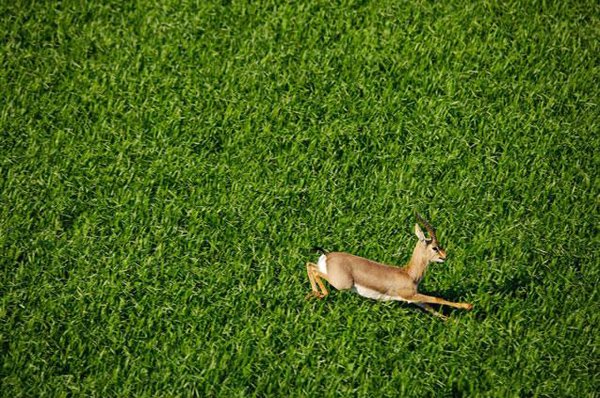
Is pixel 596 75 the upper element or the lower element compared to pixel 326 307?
upper

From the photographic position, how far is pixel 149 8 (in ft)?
26.2

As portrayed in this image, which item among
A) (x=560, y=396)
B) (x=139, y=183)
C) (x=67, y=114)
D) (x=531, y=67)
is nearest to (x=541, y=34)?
(x=531, y=67)

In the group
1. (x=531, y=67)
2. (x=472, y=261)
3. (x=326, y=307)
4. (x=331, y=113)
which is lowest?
(x=326, y=307)

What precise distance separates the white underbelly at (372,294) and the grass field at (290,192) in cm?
11

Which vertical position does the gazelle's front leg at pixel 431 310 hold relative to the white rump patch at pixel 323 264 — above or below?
below

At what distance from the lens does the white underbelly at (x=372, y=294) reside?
5.34 meters

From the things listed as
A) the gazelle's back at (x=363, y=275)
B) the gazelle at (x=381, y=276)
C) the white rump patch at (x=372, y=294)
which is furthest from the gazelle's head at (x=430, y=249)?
the white rump patch at (x=372, y=294)

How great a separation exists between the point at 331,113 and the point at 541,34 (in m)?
2.86

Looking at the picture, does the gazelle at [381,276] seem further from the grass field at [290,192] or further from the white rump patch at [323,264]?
the grass field at [290,192]

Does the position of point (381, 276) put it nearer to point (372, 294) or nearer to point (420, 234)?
point (372, 294)

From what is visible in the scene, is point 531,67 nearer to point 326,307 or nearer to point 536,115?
point 536,115

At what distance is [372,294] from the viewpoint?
17.6ft

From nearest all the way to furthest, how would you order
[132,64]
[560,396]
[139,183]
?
[560,396] < [139,183] < [132,64]

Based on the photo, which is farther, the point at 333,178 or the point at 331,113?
the point at 331,113
